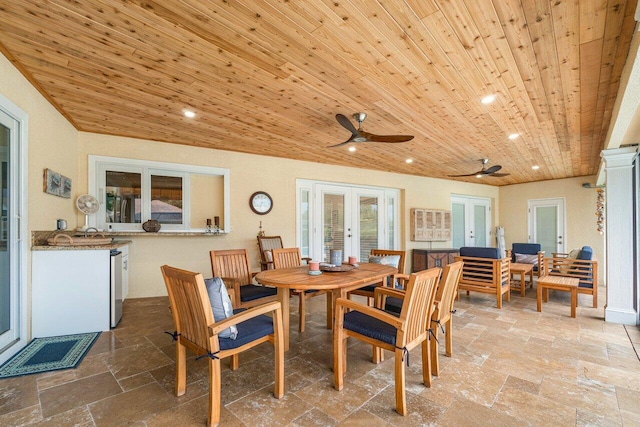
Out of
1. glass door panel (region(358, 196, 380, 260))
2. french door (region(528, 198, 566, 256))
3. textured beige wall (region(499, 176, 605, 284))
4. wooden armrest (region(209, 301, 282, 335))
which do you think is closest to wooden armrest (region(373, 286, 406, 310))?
wooden armrest (region(209, 301, 282, 335))

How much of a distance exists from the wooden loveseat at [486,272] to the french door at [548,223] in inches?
173

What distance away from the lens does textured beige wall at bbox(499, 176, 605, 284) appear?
7.02 meters

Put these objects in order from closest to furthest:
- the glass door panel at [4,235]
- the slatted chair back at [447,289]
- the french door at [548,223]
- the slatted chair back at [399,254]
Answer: the slatted chair back at [447,289]
the glass door panel at [4,235]
the slatted chair back at [399,254]
the french door at [548,223]

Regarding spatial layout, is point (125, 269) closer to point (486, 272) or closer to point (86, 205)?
point (86, 205)

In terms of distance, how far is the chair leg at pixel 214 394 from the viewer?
5.40ft

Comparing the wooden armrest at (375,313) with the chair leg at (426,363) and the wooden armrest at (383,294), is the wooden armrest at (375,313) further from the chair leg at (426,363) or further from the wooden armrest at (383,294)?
the wooden armrest at (383,294)

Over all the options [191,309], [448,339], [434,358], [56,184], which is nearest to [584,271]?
[448,339]

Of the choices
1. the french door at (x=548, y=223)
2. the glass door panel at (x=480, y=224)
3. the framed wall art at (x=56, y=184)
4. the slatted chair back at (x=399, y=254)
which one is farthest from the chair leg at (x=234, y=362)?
the french door at (x=548, y=223)

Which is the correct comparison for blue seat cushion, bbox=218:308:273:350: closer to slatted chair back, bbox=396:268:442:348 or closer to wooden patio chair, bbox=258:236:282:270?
slatted chair back, bbox=396:268:442:348

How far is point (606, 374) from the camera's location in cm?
226

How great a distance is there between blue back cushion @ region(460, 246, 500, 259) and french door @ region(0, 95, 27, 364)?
17.4 feet

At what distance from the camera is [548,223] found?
7715 mm

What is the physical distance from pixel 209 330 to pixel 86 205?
344cm

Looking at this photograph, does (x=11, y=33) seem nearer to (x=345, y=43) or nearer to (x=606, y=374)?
(x=345, y=43)
